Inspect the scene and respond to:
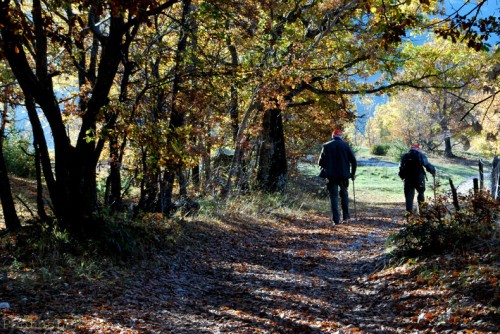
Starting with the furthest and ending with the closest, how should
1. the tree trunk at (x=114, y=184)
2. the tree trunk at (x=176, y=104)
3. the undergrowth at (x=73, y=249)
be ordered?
the tree trunk at (x=176, y=104), the tree trunk at (x=114, y=184), the undergrowth at (x=73, y=249)

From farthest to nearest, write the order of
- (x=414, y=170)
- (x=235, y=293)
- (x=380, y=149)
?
(x=380, y=149)
(x=414, y=170)
(x=235, y=293)

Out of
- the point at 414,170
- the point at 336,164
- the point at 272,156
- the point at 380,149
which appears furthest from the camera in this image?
the point at 380,149

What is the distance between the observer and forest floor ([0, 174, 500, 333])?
462 centimetres

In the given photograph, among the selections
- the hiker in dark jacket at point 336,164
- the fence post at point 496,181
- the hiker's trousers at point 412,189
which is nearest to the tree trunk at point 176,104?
the hiker in dark jacket at point 336,164

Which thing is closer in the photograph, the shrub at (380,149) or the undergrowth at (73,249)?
the undergrowth at (73,249)

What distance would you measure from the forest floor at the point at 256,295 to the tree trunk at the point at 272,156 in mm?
7544

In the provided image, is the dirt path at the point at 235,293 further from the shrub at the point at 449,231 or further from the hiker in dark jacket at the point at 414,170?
the hiker in dark jacket at the point at 414,170

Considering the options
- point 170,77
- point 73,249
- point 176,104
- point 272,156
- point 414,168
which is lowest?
point 73,249

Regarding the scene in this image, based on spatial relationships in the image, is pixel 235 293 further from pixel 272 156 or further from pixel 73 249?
pixel 272 156

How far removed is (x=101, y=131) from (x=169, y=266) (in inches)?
83.3

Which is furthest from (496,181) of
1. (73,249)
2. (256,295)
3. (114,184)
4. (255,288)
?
(73,249)

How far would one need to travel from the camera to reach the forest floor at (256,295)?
182 inches

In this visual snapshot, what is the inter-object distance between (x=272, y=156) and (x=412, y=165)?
5669mm

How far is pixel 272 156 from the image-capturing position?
52.3 ft
